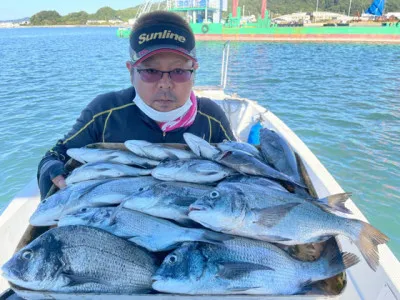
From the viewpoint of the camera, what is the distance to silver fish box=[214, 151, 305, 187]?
1.51m

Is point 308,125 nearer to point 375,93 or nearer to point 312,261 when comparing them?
point 375,93

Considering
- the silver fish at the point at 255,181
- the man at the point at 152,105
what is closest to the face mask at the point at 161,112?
the man at the point at 152,105

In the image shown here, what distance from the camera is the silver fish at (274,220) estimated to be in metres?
1.14

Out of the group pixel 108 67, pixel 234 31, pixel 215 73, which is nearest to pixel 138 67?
pixel 215 73

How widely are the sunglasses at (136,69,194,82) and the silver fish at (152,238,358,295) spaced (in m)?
1.15

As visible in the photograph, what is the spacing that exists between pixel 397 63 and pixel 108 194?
2215cm

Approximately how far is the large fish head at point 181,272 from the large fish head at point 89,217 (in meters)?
0.36

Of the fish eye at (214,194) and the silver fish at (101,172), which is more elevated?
the fish eye at (214,194)

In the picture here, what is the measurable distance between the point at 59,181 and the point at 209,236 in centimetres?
96

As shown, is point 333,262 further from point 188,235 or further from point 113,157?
point 113,157

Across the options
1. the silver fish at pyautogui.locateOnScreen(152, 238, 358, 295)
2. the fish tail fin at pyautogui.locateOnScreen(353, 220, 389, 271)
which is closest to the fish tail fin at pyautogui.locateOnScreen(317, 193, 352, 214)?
the fish tail fin at pyautogui.locateOnScreen(353, 220, 389, 271)

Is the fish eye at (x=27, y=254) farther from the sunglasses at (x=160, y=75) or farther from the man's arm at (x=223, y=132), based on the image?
the man's arm at (x=223, y=132)

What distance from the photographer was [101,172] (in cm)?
158

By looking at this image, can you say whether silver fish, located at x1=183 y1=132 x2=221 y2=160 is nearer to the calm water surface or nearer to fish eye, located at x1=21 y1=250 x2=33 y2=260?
fish eye, located at x1=21 y1=250 x2=33 y2=260
